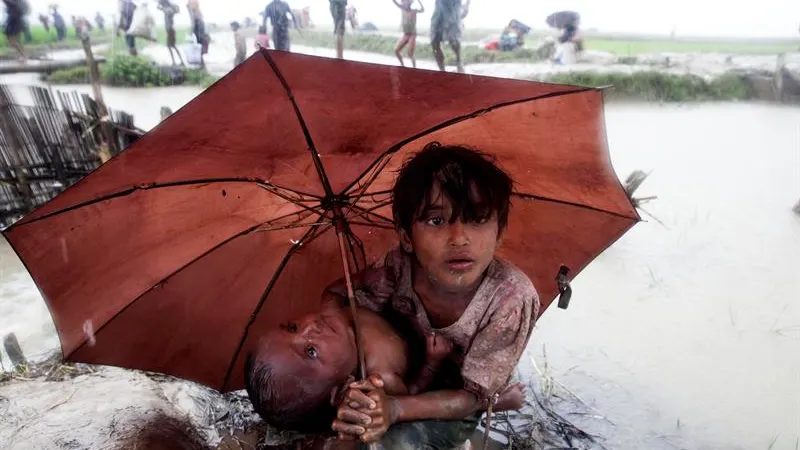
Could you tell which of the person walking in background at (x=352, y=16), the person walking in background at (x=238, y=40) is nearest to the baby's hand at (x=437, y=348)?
the person walking in background at (x=352, y=16)

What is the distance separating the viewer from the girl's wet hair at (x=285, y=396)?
158 cm

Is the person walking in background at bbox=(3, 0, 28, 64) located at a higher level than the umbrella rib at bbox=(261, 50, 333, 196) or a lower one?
lower

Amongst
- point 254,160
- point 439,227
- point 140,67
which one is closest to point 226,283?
point 254,160

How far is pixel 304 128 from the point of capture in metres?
1.48

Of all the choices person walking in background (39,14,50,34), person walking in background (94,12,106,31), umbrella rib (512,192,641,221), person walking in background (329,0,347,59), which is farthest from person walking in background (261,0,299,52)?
umbrella rib (512,192,641,221)

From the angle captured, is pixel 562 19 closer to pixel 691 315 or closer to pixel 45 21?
pixel 691 315

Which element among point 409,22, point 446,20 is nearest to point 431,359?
point 446,20

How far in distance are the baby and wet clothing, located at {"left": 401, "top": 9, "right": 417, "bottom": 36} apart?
5.26m

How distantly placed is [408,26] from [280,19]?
1.52 m

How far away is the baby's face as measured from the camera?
159 cm

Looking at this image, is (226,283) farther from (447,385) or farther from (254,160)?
(447,385)

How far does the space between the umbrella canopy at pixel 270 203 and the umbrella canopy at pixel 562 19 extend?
5627 mm

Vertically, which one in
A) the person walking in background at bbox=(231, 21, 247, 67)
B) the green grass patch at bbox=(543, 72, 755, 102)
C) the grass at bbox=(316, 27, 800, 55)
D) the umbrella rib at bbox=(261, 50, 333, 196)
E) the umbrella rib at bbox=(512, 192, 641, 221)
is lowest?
the green grass patch at bbox=(543, 72, 755, 102)

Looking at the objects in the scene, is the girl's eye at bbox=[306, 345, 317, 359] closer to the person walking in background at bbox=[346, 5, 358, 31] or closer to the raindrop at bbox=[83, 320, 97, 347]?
the raindrop at bbox=[83, 320, 97, 347]
